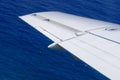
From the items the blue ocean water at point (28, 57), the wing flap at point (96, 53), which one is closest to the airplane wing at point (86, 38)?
the wing flap at point (96, 53)

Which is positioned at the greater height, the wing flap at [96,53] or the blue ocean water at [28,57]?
the wing flap at [96,53]

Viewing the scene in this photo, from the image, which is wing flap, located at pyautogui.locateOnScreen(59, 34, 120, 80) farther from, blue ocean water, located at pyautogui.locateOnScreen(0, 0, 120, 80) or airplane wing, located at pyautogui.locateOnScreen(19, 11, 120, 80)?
blue ocean water, located at pyautogui.locateOnScreen(0, 0, 120, 80)

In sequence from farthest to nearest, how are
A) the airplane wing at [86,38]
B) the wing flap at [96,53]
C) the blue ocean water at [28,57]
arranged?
the blue ocean water at [28,57]
the airplane wing at [86,38]
the wing flap at [96,53]

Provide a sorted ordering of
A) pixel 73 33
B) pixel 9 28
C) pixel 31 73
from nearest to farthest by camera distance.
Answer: pixel 73 33, pixel 31 73, pixel 9 28

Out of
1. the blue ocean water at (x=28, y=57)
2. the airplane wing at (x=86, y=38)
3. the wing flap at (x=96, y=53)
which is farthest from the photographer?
the blue ocean water at (x=28, y=57)

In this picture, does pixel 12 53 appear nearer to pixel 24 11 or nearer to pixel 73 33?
pixel 24 11

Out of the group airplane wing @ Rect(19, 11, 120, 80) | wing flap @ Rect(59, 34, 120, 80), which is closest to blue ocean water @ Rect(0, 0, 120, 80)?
airplane wing @ Rect(19, 11, 120, 80)

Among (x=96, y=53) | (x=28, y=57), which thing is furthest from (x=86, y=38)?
(x=28, y=57)

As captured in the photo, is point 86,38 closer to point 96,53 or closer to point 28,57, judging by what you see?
point 96,53

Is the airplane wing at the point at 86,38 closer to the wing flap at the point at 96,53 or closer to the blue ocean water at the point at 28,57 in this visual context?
the wing flap at the point at 96,53

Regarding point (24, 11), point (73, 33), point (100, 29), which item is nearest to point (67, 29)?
point (73, 33)
